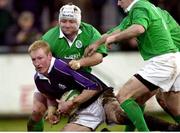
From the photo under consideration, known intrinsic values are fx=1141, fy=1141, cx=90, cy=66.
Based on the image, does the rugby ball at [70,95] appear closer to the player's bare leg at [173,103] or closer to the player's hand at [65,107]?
the player's hand at [65,107]

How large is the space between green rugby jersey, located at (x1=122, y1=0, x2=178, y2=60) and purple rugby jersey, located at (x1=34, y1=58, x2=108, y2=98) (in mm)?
638

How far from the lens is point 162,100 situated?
12.6 meters

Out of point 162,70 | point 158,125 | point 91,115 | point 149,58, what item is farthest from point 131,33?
point 158,125

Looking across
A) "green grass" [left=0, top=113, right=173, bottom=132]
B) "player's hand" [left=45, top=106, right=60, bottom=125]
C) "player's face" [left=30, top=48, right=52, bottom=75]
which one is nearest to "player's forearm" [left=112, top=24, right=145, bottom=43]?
"player's face" [left=30, top=48, right=52, bottom=75]

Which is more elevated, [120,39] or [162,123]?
[120,39]

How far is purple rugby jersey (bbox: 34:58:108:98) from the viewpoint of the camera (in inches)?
468

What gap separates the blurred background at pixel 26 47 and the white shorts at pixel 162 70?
5151mm

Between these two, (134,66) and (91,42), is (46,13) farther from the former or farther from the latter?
(91,42)

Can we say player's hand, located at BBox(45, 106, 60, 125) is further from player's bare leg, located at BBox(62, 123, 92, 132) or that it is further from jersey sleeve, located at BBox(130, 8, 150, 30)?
jersey sleeve, located at BBox(130, 8, 150, 30)

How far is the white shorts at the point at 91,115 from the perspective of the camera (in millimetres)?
12117

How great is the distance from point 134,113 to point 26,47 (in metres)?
6.28

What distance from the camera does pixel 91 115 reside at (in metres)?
12.2

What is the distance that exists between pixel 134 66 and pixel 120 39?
6.21 m

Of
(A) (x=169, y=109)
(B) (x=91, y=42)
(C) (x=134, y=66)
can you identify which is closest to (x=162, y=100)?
(A) (x=169, y=109)
